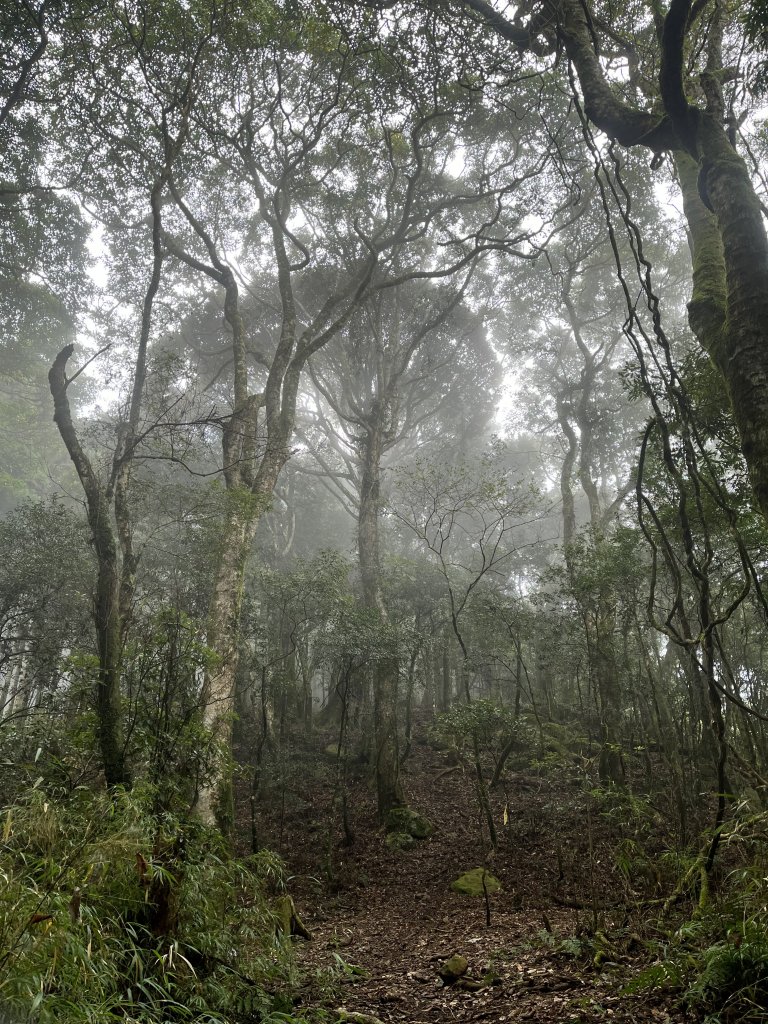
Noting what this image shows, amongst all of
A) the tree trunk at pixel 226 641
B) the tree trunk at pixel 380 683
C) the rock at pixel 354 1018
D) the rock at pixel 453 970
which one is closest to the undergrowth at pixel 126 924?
the rock at pixel 354 1018

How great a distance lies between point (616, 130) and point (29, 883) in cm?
642

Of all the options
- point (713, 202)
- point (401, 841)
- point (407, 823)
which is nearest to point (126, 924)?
point (713, 202)

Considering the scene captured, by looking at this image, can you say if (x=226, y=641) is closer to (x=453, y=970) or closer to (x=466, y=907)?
(x=466, y=907)

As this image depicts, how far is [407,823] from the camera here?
9688 mm

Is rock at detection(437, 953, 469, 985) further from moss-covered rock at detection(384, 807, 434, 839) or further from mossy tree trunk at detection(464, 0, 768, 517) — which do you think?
A: moss-covered rock at detection(384, 807, 434, 839)

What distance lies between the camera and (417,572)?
17250 mm

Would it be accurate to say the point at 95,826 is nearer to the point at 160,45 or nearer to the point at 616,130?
the point at 616,130

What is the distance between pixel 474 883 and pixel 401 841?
2.20 metres

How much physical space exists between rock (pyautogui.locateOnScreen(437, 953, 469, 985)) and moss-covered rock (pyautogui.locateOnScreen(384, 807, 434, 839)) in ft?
17.6

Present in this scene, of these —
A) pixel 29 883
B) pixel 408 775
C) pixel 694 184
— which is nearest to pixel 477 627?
pixel 408 775

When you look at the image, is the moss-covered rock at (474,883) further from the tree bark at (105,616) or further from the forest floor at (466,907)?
the tree bark at (105,616)

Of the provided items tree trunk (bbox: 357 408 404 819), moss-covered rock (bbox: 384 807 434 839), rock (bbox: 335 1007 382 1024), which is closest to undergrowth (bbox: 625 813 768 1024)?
rock (bbox: 335 1007 382 1024)

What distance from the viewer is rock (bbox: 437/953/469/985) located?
14.2 ft

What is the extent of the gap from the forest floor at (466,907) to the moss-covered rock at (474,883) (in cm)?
14
